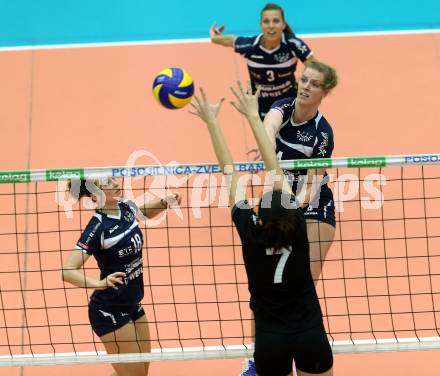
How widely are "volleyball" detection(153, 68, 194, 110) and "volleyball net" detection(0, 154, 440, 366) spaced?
842 mm

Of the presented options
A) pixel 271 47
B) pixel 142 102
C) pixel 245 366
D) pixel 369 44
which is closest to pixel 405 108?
pixel 369 44

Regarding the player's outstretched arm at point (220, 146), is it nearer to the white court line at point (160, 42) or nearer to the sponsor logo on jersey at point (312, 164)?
the sponsor logo on jersey at point (312, 164)

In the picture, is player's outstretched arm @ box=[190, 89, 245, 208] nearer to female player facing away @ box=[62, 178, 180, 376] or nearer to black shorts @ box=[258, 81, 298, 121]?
female player facing away @ box=[62, 178, 180, 376]

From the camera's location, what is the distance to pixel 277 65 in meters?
8.24

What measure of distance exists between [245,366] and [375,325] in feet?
4.45

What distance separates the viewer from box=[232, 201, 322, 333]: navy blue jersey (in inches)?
169

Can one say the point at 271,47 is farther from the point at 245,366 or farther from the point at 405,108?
the point at 245,366

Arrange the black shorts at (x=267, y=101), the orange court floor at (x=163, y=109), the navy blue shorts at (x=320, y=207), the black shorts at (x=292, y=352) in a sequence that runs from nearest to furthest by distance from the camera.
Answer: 1. the black shorts at (x=292, y=352)
2. the navy blue shorts at (x=320, y=207)
3. the black shorts at (x=267, y=101)
4. the orange court floor at (x=163, y=109)

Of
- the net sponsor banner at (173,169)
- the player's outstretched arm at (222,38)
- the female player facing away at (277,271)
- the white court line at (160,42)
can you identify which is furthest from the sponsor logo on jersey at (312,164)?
the white court line at (160,42)

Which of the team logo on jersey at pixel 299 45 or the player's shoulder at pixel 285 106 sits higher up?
the team logo on jersey at pixel 299 45

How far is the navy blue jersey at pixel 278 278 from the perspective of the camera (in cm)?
430

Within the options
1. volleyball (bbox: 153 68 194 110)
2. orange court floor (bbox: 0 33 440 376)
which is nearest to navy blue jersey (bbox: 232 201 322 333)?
volleyball (bbox: 153 68 194 110)

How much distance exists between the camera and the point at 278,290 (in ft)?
14.3

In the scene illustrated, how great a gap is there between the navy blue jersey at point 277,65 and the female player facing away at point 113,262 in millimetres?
3279
